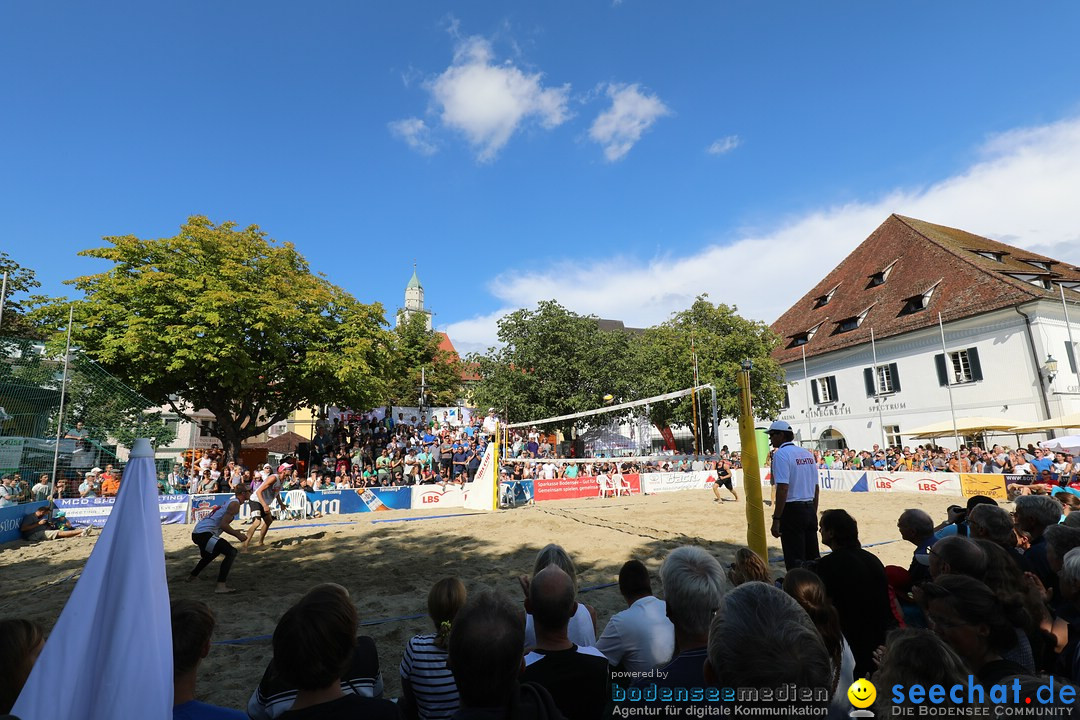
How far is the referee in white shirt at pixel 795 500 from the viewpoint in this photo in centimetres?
557

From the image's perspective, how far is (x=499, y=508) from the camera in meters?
16.1

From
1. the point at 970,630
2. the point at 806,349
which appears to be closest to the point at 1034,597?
the point at 970,630

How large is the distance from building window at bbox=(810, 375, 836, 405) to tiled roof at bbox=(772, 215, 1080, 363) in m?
1.73

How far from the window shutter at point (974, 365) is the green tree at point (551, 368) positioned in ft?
51.6

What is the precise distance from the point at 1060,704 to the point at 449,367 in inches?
1812

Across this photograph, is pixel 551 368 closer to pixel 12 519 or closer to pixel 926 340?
pixel 926 340

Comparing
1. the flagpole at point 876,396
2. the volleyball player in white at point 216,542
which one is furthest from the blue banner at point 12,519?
the flagpole at point 876,396

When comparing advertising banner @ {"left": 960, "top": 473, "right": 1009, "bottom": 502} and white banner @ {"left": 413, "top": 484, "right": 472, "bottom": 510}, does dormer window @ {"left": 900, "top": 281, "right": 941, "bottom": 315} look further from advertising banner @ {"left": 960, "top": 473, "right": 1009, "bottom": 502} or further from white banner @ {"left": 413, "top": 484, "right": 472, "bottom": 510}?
white banner @ {"left": 413, "top": 484, "right": 472, "bottom": 510}

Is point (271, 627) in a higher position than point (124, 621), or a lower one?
lower

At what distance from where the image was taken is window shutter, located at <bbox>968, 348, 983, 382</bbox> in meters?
23.8

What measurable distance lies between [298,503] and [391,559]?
751 cm

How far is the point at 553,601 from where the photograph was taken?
233 cm

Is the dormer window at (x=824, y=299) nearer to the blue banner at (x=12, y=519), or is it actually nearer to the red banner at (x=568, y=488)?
the red banner at (x=568, y=488)

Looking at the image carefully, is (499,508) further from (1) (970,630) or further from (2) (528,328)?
(2) (528,328)
